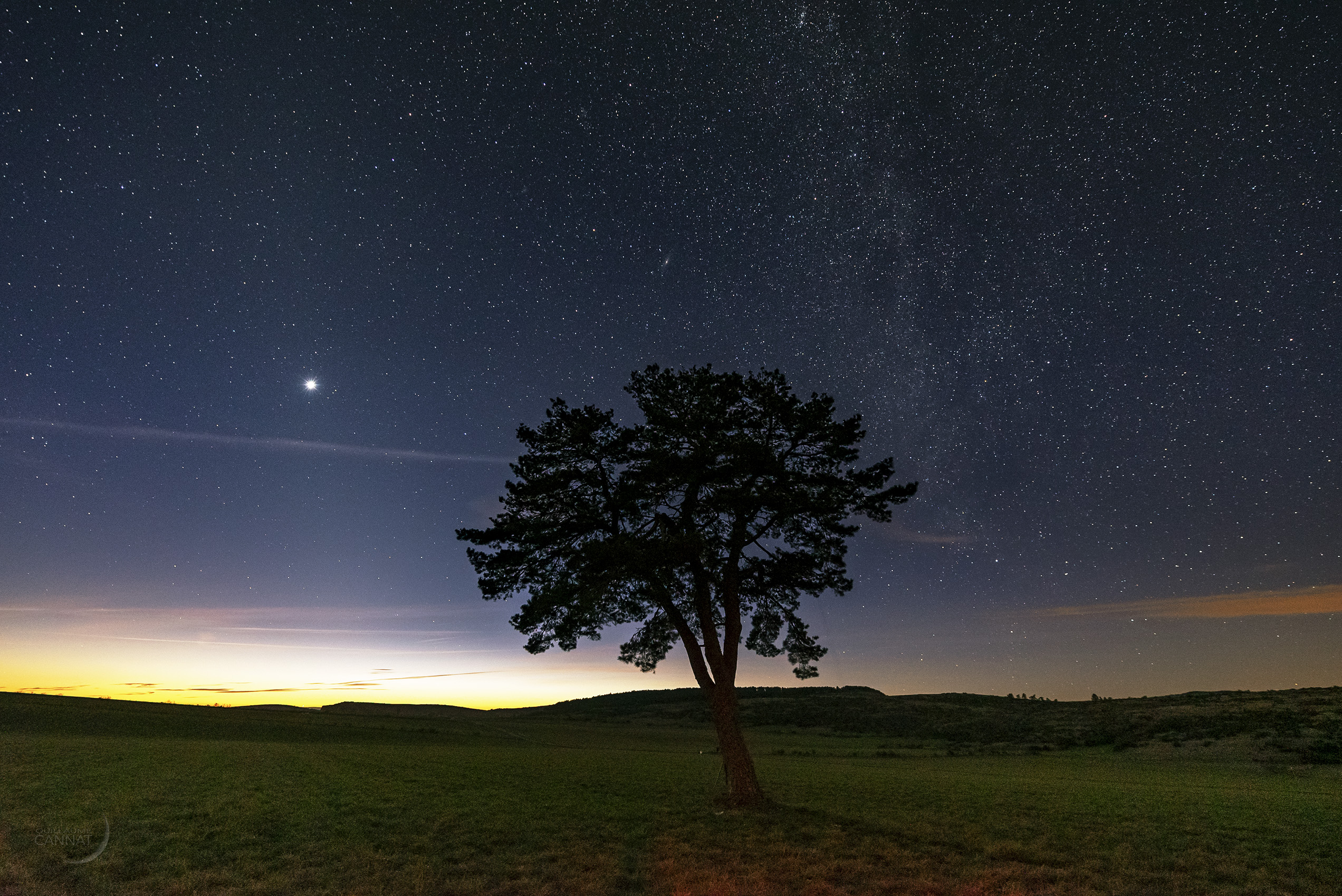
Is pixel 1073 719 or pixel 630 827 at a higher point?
pixel 1073 719

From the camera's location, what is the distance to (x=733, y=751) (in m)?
24.1

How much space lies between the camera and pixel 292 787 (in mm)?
29250

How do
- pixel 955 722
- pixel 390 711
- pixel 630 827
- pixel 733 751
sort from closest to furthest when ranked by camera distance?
pixel 630 827
pixel 733 751
pixel 955 722
pixel 390 711

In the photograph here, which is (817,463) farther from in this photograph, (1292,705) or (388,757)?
(1292,705)

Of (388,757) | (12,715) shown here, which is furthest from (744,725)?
(12,715)

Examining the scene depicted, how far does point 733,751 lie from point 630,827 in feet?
14.7

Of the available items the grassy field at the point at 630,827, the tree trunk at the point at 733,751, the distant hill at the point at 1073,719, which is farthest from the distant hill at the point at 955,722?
the tree trunk at the point at 733,751

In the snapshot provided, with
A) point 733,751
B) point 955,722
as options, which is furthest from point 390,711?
point 733,751

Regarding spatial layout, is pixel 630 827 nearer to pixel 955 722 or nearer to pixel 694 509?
pixel 694 509

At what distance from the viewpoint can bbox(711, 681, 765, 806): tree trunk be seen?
2370cm

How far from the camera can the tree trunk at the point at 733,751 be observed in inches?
933

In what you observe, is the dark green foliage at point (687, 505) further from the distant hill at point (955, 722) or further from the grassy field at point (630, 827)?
the distant hill at point (955, 722)

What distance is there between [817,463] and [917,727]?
82.8 metres

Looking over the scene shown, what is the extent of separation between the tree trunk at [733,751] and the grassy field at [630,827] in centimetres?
94
